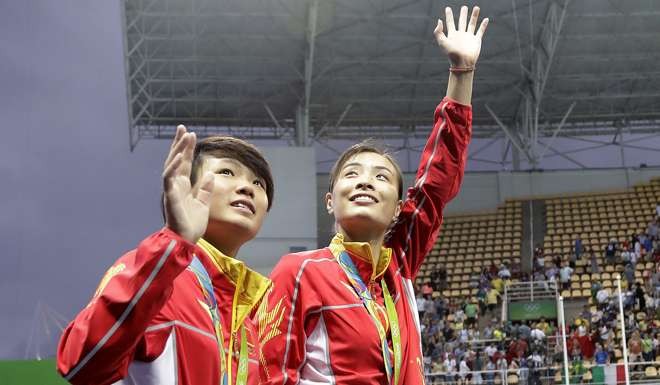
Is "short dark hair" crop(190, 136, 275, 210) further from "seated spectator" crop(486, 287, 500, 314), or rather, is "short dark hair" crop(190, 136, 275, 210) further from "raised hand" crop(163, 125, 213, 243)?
"seated spectator" crop(486, 287, 500, 314)

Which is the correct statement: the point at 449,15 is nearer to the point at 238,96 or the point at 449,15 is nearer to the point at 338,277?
the point at 338,277

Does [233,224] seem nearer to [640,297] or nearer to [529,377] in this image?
[529,377]

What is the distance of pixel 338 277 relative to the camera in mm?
2840

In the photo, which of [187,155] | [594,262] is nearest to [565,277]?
[594,262]

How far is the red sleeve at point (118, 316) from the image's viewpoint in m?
1.73

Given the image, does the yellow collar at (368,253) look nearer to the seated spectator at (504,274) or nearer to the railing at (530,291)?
the railing at (530,291)

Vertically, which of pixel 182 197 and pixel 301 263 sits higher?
pixel 182 197

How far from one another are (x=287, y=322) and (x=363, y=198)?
51 cm

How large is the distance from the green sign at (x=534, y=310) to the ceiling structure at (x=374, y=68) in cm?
723

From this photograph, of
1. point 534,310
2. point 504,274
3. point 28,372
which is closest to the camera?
point 28,372

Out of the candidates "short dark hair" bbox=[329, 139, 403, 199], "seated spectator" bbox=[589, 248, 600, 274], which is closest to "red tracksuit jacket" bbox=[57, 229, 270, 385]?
"short dark hair" bbox=[329, 139, 403, 199]

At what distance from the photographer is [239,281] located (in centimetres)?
237

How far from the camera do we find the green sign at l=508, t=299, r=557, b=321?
19234mm

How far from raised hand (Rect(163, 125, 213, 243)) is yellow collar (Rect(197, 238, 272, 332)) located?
419 mm
